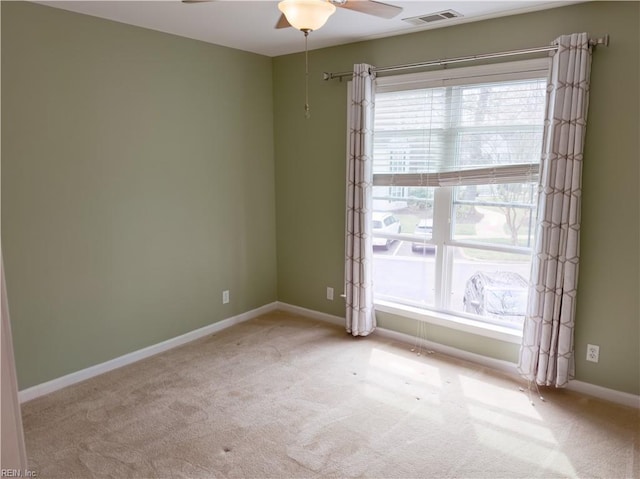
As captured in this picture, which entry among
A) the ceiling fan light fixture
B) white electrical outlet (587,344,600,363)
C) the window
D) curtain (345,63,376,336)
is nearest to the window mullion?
the window

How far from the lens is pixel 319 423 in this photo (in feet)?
9.34

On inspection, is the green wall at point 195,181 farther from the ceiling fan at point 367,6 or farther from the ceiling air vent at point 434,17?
the ceiling fan at point 367,6

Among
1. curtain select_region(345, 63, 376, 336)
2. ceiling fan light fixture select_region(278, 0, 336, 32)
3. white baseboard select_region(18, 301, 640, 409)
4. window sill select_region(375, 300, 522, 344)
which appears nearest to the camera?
ceiling fan light fixture select_region(278, 0, 336, 32)


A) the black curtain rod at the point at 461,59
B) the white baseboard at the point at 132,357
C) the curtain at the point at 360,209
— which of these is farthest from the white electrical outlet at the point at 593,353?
the white baseboard at the point at 132,357

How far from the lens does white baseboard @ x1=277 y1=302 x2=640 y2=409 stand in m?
3.04

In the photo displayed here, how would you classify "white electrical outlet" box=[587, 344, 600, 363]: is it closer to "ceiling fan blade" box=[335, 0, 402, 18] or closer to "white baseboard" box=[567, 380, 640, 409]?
"white baseboard" box=[567, 380, 640, 409]

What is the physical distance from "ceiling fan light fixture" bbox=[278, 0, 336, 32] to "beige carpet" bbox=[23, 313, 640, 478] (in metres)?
2.15

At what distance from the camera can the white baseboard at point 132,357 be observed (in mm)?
3145

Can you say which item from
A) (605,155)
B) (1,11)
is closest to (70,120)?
(1,11)

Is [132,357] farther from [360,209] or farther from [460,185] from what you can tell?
[460,185]

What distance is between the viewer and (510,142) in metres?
3.31

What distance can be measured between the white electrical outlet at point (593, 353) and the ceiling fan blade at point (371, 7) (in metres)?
2.39

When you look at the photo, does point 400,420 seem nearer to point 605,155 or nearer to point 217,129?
point 605,155

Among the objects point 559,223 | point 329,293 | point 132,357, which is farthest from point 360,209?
point 132,357
